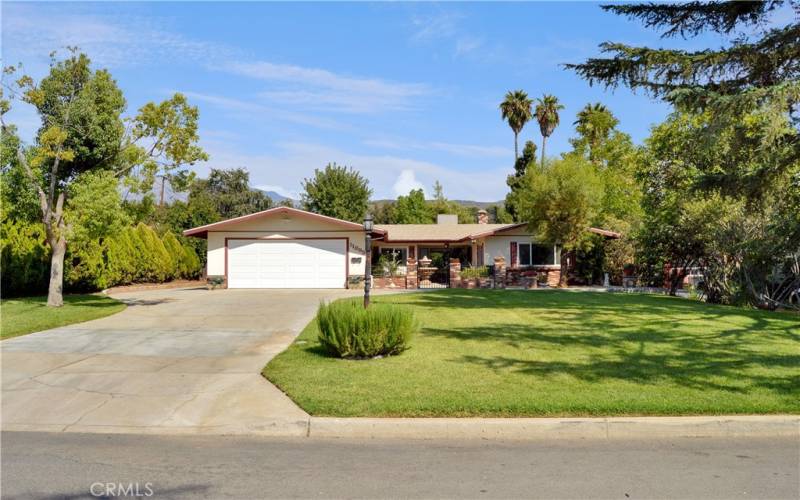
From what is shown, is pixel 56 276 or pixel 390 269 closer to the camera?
pixel 56 276

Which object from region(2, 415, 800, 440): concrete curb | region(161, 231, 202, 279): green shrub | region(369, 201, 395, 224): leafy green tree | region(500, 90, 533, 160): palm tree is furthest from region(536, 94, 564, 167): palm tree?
region(2, 415, 800, 440): concrete curb

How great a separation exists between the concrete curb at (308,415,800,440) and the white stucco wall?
2142 centimetres

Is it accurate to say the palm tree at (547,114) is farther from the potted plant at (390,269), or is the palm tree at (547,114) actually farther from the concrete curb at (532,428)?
the concrete curb at (532,428)

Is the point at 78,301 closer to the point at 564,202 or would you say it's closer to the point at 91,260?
the point at 91,260

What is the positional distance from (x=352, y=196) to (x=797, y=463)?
3988 cm

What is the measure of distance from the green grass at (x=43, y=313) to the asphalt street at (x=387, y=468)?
7921mm

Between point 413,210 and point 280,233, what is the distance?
26875 mm

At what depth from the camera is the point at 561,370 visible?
8.57 meters

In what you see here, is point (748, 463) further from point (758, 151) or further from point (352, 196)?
point (352, 196)

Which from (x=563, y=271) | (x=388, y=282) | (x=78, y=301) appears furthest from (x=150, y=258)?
(x=563, y=271)

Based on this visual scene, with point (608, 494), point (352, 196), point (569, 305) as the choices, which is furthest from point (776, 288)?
point (352, 196)

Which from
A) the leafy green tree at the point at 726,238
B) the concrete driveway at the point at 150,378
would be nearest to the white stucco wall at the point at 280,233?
the leafy green tree at the point at 726,238

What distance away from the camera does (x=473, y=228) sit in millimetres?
34812

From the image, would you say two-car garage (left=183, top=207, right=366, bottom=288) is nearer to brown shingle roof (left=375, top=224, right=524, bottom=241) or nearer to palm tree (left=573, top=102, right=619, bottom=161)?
brown shingle roof (left=375, top=224, right=524, bottom=241)
